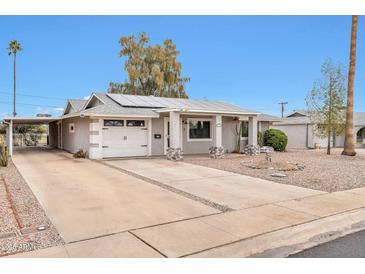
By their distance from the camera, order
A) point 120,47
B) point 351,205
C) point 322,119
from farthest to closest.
→ 1. point 120,47
2. point 322,119
3. point 351,205

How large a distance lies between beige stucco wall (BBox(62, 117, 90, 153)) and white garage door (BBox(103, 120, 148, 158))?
3.59 feet

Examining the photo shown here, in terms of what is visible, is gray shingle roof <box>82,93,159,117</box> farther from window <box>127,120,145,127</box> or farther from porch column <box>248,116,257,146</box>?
porch column <box>248,116,257,146</box>

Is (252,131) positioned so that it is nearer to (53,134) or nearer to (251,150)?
(251,150)

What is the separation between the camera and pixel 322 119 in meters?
Answer: 20.1

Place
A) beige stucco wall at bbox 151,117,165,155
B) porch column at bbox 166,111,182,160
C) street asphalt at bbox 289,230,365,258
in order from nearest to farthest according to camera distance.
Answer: street asphalt at bbox 289,230,365,258
porch column at bbox 166,111,182,160
beige stucco wall at bbox 151,117,165,155

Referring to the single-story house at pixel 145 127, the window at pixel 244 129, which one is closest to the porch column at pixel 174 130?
the single-story house at pixel 145 127

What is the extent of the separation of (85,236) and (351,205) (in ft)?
17.9

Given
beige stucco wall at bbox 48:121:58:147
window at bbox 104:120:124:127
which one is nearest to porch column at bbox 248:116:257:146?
window at bbox 104:120:124:127

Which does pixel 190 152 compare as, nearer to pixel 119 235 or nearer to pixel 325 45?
pixel 325 45

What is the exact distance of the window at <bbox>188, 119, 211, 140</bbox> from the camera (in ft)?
59.0

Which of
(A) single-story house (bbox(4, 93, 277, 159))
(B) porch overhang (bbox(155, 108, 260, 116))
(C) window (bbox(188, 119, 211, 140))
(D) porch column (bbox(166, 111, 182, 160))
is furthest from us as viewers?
(C) window (bbox(188, 119, 211, 140))

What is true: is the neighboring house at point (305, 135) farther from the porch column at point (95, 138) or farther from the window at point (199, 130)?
the porch column at point (95, 138)
